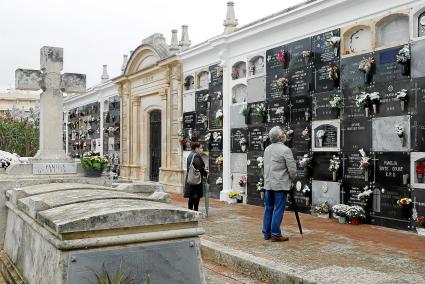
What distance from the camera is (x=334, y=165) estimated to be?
7883 mm

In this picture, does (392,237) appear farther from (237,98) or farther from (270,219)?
(237,98)

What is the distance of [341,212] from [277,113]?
8.68ft

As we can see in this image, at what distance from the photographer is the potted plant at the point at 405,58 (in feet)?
22.3

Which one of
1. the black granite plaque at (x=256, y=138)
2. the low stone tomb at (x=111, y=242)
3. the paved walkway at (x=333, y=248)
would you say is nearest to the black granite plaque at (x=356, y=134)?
the paved walkway at (x=333, y=248)

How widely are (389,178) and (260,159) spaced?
323cm

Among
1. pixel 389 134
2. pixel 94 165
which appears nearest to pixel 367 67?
pixel 389 134

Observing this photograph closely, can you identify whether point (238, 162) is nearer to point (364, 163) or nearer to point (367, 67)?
point (364, 163)

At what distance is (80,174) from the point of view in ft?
20.4

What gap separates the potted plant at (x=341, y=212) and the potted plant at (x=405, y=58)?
2307 mm

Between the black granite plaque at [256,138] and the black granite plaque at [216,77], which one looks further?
the black granite plaque at [216,77]

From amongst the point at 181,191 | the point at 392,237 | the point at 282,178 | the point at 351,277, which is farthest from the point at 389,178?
the point at 181,191

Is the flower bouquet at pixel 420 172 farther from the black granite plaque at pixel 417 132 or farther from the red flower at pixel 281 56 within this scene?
the red flower at pixel 281 56

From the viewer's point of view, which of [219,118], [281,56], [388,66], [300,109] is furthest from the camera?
[219,118]

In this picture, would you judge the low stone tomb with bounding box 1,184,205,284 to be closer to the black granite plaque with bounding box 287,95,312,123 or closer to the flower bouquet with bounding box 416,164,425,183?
the flower bouquet with bounding box 416,164,425,183
